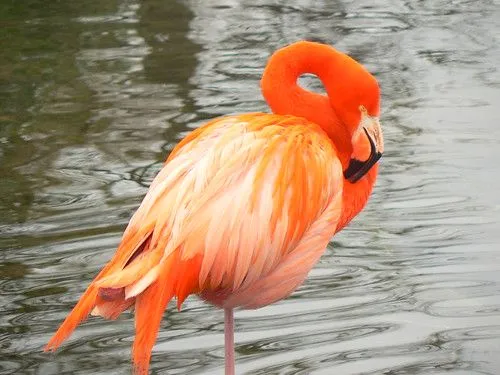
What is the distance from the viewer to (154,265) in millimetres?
3865

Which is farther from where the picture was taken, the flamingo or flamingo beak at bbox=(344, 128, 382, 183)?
flamingo beak at bbox=(344, 128, 382, 183)

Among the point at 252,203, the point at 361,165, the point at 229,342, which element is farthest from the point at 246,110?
the point at 252,203

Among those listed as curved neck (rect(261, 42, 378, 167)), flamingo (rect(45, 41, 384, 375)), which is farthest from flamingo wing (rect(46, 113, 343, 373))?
curved neck (rect(261, 42, 378, 167))

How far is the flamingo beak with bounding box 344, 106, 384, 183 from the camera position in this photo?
13.9 ft

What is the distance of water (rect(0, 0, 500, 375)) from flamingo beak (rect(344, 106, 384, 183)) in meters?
0.72

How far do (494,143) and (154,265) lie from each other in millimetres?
3424

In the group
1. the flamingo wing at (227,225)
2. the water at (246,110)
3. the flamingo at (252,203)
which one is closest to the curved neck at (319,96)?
the flamingo at (252,203)

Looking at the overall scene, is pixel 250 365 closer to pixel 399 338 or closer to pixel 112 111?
pixel 399 338

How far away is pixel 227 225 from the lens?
3912 mm

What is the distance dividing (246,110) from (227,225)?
3.60 metres

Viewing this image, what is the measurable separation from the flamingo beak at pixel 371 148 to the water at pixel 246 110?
721 mm

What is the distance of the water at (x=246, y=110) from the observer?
475 centimetres

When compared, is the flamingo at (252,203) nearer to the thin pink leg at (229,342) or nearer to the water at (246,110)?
the thin pink leg at (229,342)

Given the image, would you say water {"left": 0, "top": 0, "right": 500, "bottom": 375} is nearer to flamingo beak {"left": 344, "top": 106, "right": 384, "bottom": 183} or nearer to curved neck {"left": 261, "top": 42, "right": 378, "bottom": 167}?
flamingo beak {"left": 344, "top": 106, "right": 384, "bottom": 183}
